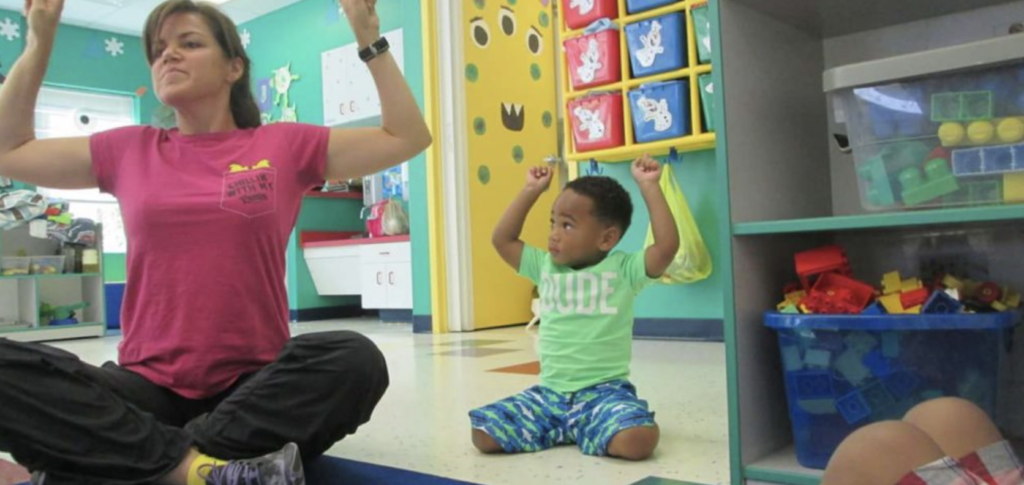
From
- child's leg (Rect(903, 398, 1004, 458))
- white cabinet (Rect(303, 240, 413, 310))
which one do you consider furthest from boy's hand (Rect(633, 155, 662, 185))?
white cabinet (Rect(303, 240, 413, 310))

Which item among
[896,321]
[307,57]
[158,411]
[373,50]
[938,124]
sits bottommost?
[158,411]

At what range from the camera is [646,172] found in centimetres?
142

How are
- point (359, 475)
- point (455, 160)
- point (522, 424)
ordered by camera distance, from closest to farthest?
point (359, 475) < point (522, 424) < point (455, 160)

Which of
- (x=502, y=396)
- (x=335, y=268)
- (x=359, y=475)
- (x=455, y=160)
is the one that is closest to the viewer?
(x=359, y=475)

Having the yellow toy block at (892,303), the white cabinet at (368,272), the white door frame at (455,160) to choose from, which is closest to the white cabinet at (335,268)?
the white cabinet at (368,272)

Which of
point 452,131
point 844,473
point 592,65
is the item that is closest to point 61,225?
point 452,131

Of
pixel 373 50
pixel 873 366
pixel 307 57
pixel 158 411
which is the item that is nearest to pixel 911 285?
pixel 873 366

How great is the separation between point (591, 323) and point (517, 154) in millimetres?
2794

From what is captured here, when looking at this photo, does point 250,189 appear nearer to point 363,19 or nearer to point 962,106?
point 363,19

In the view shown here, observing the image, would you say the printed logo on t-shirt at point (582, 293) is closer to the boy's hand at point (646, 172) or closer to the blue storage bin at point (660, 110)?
the boy's hand at point (646, 172)

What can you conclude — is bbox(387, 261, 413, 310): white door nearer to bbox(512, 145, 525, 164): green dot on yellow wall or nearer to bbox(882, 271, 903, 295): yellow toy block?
bbox(512, 145, 525, 164): green dot on yellow wall

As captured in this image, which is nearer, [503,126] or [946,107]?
[946,107]

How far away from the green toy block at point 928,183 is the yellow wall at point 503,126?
3018mm

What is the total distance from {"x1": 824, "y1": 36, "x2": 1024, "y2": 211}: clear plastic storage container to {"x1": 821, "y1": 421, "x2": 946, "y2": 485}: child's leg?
357 mm
